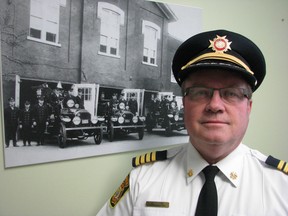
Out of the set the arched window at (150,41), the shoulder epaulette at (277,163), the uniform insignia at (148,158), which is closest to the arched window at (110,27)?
the arched window at (150,41)

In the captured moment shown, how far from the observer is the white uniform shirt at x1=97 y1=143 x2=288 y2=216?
62 centimetres

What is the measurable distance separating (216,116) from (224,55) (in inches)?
6.8

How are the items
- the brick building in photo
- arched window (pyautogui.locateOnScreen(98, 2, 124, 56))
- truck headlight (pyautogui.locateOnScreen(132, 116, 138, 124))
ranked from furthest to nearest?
truck headlight (pyautogui.locateOnScreen(132, 116, 138, 124)) → arched window (pyautogui.locateOnScreen(98, 2, 124, 56)) → the brick building in photo

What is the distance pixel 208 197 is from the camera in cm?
63

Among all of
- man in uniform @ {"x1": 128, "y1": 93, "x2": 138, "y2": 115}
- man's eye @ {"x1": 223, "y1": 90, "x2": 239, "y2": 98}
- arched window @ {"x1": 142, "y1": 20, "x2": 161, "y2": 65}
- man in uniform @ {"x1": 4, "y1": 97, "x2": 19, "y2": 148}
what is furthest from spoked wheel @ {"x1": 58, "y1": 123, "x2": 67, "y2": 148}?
man's eye @ {"x1": 223, "y1": 90, "x2": 239, "y2": 98}

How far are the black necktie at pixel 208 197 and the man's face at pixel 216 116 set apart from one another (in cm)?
6

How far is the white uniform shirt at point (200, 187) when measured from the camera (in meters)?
0.62

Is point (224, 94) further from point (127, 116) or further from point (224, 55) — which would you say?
point (127, 116)

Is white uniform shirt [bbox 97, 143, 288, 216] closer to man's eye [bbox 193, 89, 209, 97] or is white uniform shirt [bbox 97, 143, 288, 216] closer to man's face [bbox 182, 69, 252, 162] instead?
man's face [bbox 182, 69, 252, 162]

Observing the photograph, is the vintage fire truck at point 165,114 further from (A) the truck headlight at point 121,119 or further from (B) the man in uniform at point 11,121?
(B) the man in uniform at point 11,121

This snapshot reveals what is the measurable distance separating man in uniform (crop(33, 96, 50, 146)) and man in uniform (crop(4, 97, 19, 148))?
0.15ft

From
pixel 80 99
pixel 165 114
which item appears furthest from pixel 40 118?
pixel 165 114

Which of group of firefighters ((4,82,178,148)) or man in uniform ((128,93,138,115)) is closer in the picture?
group of firefighters ((4,82,178,148))

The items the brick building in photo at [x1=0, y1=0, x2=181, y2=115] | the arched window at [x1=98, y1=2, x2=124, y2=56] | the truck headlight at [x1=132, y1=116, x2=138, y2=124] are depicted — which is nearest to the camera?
the brick building in photo at [x1=0, y1=0, x2=181, y2=115]
